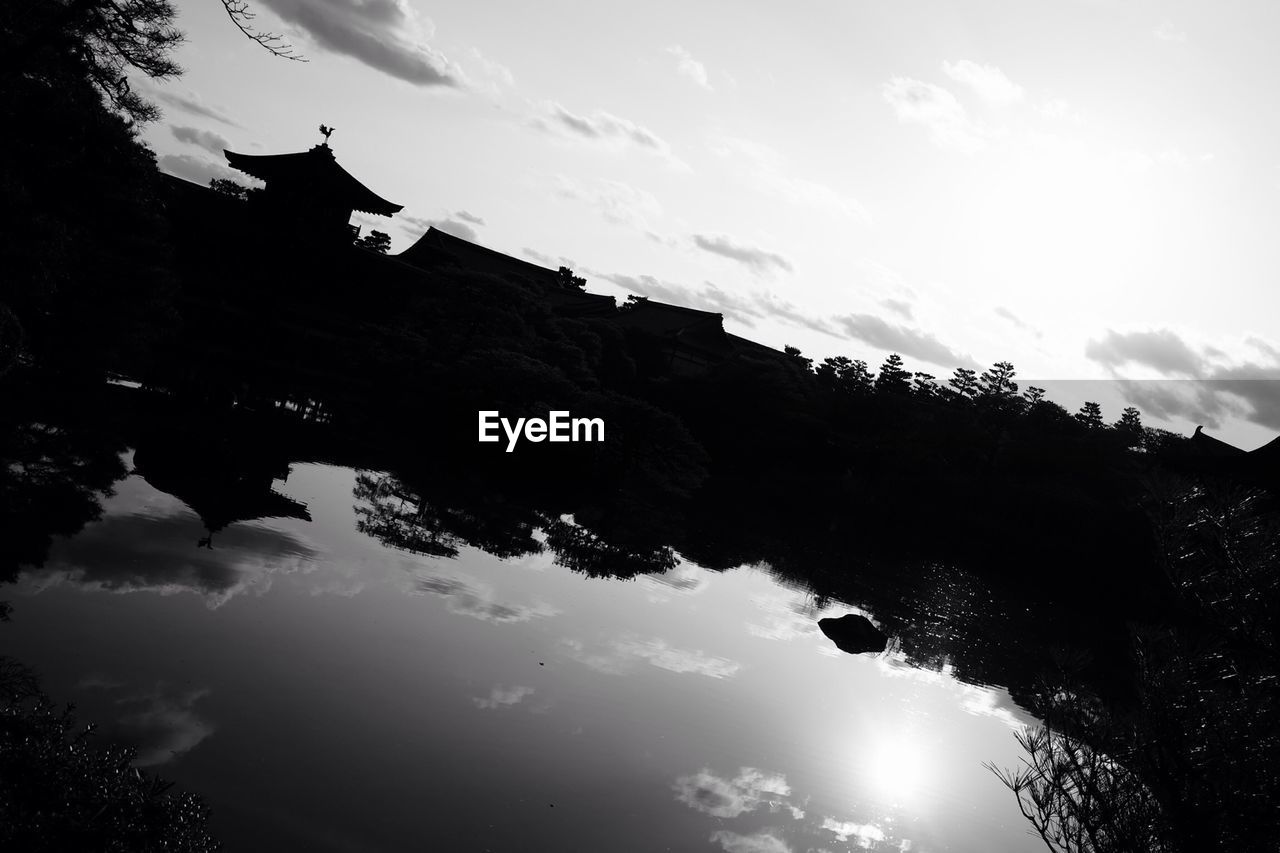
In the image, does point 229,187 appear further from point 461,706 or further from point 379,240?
point 461,706

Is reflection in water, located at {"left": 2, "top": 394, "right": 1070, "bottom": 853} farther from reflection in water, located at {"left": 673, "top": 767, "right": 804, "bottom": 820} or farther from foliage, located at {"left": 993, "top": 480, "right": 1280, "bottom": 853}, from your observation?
foliage, located at {"left": 993, "top": 480, "right": 1280, "bottom": 853}

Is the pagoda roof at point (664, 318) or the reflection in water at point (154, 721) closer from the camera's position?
the reflection in water at point (154, 721)

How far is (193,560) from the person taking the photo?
28.6ft

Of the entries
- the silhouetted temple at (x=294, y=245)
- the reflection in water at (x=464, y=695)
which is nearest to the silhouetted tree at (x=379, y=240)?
the silhouetted temple at (x=294, y=245)

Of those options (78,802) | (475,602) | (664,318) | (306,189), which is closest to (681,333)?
(664,318)

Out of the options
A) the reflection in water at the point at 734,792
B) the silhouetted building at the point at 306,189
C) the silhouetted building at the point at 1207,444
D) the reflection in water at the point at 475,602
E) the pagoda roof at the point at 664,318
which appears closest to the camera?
the reflection in water at the point at 734,792

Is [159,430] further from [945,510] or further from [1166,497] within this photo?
[945,510]

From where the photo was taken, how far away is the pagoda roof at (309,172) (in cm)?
2966

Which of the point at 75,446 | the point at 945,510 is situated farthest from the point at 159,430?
the point at 945,510

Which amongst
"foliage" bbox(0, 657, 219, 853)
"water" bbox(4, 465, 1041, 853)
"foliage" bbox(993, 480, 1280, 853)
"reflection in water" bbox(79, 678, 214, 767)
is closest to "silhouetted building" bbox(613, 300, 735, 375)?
"water" bbox(4, 465, 1041, 853)

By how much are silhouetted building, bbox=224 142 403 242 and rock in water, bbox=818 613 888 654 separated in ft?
79.5

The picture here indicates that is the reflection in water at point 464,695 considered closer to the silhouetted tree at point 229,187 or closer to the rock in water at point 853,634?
the rock in water at point 853,634

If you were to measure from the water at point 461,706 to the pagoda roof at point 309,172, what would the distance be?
22.1m

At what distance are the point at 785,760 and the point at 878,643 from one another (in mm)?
6779
